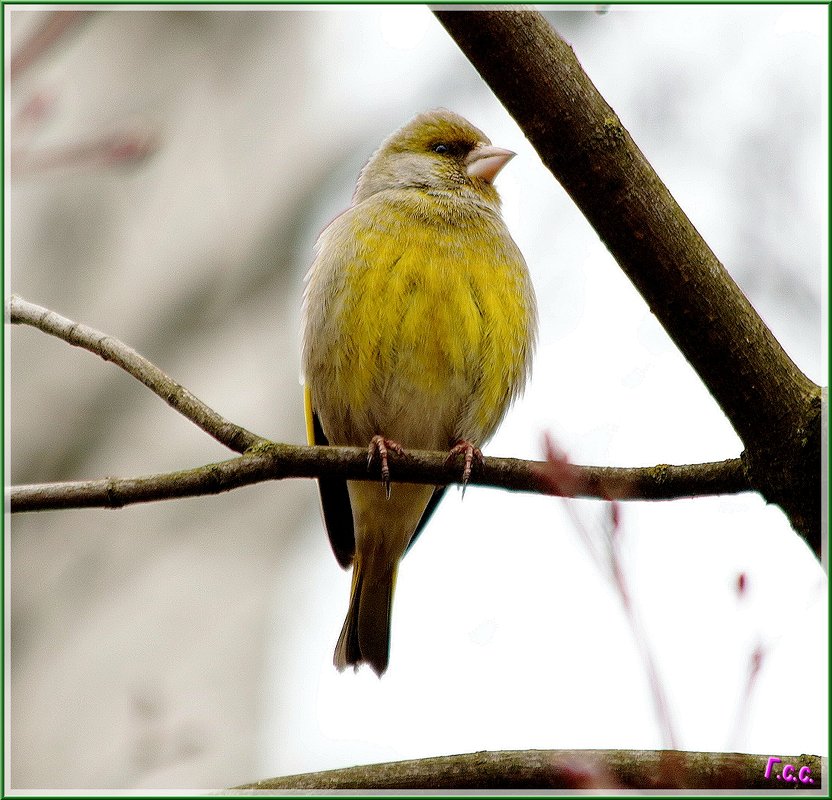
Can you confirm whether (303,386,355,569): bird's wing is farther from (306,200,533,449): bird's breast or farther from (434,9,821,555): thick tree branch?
(434,9,821,555): thick tree branch

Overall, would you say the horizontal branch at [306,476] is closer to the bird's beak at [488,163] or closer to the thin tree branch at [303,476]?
the thin tree branch at [303,476]

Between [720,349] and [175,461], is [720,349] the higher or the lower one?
the lower one

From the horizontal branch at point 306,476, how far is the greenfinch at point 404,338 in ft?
2.50

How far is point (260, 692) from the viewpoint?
5.59 m

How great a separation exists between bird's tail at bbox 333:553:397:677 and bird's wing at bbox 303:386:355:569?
0.07 metres

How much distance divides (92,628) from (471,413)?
2683 mm

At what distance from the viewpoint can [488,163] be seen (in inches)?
181

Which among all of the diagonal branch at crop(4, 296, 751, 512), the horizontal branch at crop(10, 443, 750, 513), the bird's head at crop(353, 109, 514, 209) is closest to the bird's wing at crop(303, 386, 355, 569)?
the bird's head at crop(353, 109, 514, 209)

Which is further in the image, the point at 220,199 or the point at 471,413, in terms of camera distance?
the point at 220,199

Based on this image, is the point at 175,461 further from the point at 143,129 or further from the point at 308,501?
the point at 143,129

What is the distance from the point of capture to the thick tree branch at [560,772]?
2.36 metres

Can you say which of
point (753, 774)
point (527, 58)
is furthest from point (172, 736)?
point (527, 58)

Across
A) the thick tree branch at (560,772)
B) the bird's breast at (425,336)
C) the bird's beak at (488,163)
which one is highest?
the bird's beak at (488,163)

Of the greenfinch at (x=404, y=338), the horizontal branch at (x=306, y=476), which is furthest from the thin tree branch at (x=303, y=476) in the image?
the greenfinch at (x=404, y=338)
